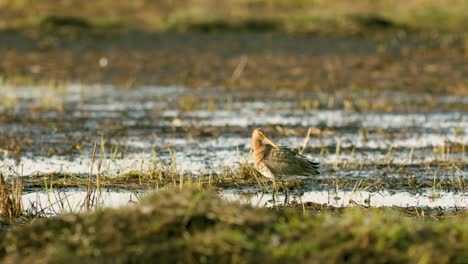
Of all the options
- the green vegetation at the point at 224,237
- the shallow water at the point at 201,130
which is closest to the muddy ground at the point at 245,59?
the shallow water at the point at 201,130

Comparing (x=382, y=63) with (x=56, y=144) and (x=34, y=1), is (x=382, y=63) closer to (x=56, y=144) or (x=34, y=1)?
(x=56, y=144)

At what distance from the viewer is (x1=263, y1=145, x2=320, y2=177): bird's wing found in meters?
9.61

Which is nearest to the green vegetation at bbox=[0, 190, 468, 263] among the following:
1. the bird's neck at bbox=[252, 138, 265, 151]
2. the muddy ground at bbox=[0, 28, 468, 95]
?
the bird's neck at bbox=[252, 138, 265, 151]

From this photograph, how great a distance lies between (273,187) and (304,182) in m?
0.91

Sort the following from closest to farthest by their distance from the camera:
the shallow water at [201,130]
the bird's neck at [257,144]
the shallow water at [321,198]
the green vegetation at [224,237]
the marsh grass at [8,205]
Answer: the green vegetation at [224,237], the marsh grass at [8,205], the shallow water at [321,198], the bird's neck at [257,144], the shallow water at [201,130]

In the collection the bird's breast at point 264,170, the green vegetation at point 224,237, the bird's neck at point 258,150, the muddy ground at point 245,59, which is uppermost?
the muddy ground at point 245,59

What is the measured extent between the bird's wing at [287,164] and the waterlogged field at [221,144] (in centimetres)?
27

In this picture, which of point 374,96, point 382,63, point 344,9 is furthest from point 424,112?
point 344,9

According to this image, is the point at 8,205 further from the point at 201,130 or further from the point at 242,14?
the point at 242,14

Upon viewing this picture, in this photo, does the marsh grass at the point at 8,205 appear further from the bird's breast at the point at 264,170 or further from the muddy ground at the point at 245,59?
the muddy ground at the point at 245,59

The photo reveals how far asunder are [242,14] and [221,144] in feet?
53.8

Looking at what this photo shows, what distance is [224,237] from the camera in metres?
6.10

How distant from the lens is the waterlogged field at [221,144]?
390 inches

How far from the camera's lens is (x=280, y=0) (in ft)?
106
